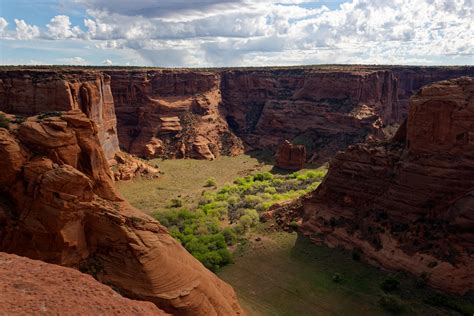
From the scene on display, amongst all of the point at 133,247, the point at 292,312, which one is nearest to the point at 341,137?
the point at 292,312

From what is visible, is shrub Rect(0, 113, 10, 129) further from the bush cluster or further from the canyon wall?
the canyon wall

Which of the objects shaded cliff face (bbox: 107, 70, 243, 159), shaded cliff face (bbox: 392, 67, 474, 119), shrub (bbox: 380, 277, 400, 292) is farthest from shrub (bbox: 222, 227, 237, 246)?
shaded cliff face (bbox: 392, 67, 474, 119)

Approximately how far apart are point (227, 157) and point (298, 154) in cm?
1716

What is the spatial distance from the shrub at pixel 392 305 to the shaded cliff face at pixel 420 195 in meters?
3.35

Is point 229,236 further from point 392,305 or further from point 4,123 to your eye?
point 4,123

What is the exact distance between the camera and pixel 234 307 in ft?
69.6

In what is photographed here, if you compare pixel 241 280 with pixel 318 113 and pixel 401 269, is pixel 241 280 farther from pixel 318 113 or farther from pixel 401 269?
pixel 318 113

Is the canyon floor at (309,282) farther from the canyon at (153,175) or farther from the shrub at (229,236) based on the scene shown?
the canyon at (153,175)

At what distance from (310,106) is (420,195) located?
172 feet

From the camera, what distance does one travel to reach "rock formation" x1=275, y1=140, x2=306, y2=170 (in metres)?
67.1

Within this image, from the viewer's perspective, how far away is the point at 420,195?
30.3 m

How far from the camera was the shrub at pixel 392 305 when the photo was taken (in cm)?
2539

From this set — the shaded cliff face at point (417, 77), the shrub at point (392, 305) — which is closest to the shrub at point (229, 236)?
the shrub at point (392, 305)

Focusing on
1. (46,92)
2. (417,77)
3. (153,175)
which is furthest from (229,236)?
(417,77)
